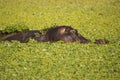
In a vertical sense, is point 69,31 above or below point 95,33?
above

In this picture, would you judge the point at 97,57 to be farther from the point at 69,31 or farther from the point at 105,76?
the point at 69,31

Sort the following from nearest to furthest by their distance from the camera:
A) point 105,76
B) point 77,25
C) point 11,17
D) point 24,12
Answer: point 105,76 < point 77,25 < point 11,17 < point 24,12

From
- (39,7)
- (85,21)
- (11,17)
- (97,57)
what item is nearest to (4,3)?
(39,7)

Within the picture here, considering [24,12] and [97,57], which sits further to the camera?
[24,12]

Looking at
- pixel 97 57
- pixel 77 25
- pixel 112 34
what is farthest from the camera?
pixel 77 25

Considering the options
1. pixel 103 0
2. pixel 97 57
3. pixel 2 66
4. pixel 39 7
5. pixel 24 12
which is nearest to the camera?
pixel 2 66

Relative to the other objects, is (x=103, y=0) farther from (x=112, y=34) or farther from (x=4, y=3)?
(x=112, y=34)

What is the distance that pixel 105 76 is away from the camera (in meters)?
7.68

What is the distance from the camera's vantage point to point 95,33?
46.4 feet

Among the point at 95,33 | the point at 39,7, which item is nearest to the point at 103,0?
the point at 39,7

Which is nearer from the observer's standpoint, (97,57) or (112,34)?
(97,57)

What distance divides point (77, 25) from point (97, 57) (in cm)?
693

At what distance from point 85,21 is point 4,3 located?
290 inches

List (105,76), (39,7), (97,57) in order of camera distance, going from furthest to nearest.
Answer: (39,7) < (97,57) < (105,76)
